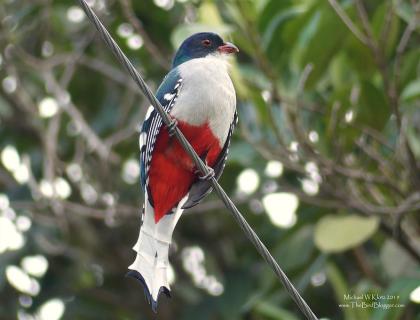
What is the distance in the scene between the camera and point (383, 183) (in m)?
4.34

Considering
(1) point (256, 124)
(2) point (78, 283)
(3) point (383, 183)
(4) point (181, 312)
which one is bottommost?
(4) point (181, 312)

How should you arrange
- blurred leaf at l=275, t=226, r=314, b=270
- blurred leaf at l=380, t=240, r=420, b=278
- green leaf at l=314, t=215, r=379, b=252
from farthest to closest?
blurred leaf at l=275, t=226, r=314, b=270 < blurred leaf at l=380, t=240, r=420, b=278 < green leaf at l=314, t=215, r=379, b=252

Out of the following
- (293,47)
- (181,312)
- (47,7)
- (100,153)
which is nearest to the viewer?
(293,47)

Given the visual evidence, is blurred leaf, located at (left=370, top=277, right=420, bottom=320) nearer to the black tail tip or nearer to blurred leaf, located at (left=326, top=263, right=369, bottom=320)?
blurred leaf, located at (left=326, top=263, right=369, bottom=320)

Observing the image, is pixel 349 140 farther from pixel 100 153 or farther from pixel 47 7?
pixel 47 7

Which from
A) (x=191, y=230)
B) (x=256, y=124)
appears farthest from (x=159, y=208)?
(x=191, y=230)

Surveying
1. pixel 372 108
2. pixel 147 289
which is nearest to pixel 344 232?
pixel 372 108

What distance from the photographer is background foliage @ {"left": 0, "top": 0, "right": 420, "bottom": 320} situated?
4.44 m

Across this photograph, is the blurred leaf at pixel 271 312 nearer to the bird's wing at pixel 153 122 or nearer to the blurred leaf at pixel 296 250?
the blurred leaf at pixel 296 250

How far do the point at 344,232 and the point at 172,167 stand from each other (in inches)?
40.8

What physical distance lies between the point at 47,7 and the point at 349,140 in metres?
2.08

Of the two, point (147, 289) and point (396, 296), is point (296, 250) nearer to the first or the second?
point (396, 296)

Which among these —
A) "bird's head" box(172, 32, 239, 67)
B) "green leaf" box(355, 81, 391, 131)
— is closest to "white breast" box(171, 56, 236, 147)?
"bird's head" box(172, 32, 239, 67)

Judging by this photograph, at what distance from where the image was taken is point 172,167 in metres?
3.86
